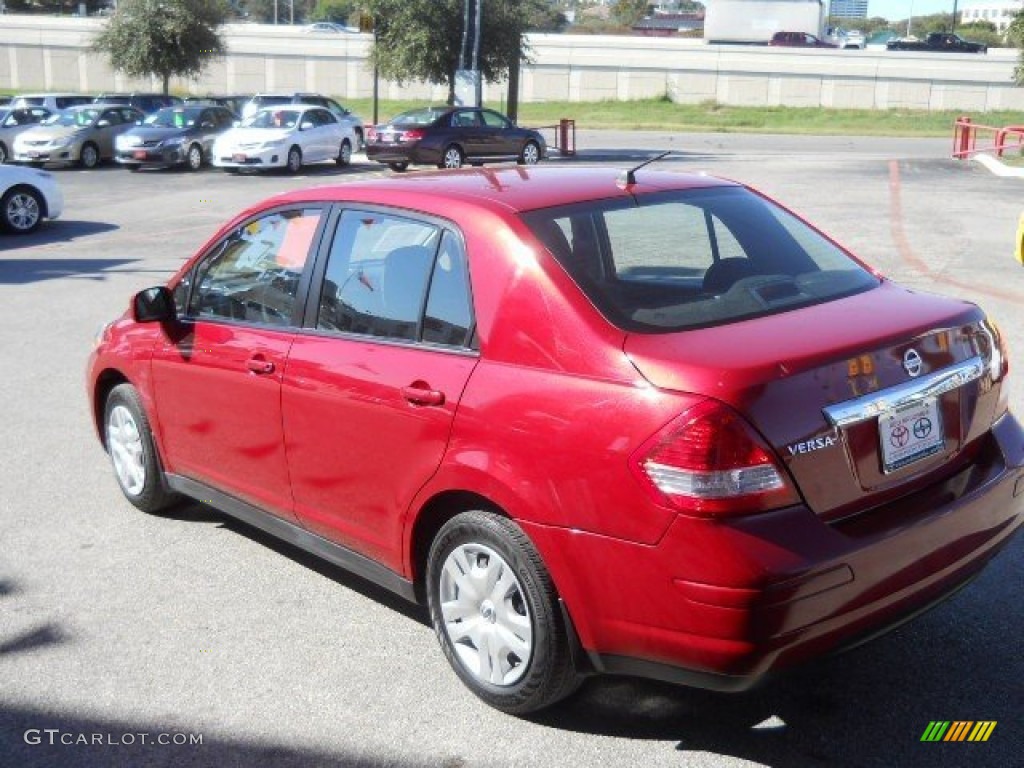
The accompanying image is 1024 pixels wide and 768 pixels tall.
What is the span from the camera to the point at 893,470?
370 centimetres

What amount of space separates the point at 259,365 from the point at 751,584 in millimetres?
2339

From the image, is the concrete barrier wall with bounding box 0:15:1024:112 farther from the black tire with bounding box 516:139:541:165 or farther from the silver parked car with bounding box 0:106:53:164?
the black tire with bounding box 516:139:541:165

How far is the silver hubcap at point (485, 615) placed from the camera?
3.90m

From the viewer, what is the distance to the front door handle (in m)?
4.81

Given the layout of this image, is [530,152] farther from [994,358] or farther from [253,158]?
[994,358]

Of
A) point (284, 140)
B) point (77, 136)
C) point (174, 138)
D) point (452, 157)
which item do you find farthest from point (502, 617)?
point (77, 136)

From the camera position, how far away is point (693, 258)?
4.66 m

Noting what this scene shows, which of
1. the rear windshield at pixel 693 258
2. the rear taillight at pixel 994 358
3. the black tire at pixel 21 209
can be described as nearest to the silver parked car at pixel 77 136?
the black tire at pixel 21 209

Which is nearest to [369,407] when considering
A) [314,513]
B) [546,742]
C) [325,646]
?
[314,513]

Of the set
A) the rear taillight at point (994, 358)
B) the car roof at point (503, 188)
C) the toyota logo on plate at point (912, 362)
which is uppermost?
the car roof at point (503, 188)

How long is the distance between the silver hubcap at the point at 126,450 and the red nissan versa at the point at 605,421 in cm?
91

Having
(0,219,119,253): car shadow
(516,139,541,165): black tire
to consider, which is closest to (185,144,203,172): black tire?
(516,139,541,165): black tire

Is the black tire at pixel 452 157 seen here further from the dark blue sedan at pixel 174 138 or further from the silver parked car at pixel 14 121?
the silver parked car at pixel 14 121

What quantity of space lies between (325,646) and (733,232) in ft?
7.22
